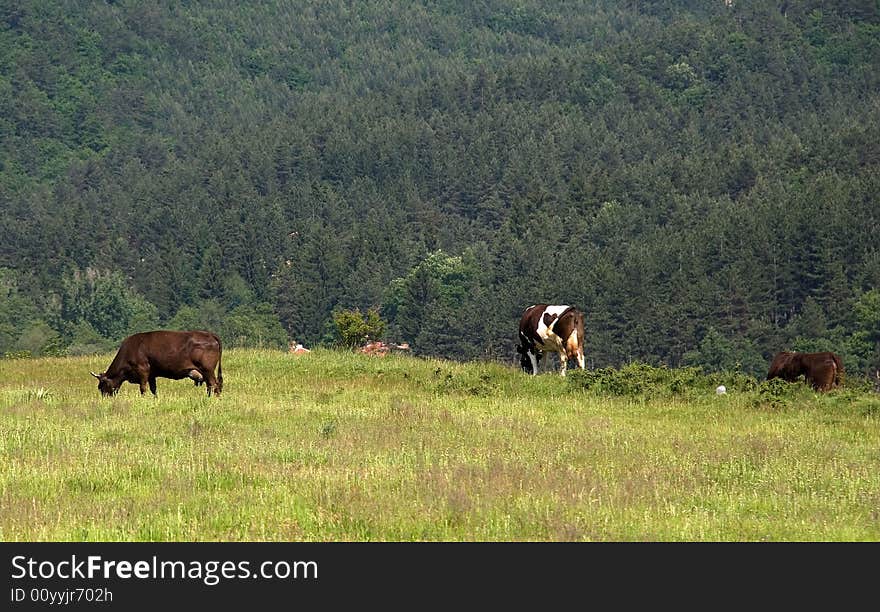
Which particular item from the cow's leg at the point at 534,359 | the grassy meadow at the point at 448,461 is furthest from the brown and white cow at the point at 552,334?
the grassy meadow at the point at 448,461

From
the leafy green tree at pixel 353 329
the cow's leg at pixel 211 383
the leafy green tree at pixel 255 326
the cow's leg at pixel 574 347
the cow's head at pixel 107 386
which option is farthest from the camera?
the leafy green tree at pixel 255 326

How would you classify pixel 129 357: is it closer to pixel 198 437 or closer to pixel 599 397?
pixel 198 437

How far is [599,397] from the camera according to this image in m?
27.9

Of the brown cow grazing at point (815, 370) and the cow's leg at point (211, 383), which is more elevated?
the cow's leg at point (211, 383)

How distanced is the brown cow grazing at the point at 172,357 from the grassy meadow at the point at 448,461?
0.43 meters

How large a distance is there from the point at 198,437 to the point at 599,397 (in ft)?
29.2

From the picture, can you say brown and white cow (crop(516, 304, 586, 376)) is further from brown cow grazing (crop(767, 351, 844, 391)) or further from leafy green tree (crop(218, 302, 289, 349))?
leafy green tree (crop(218, 302, 289, 349))

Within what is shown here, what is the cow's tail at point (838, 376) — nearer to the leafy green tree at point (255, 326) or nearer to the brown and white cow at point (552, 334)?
the brown and white cow at point (552, 334)

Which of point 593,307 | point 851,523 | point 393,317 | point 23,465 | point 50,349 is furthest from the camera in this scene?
point 393,317

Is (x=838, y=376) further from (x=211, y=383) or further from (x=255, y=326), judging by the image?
(x=255, y=326)

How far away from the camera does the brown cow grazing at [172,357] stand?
1101 inches

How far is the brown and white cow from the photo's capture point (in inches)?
1314

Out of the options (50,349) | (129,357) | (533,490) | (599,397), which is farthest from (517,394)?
(50,349)
